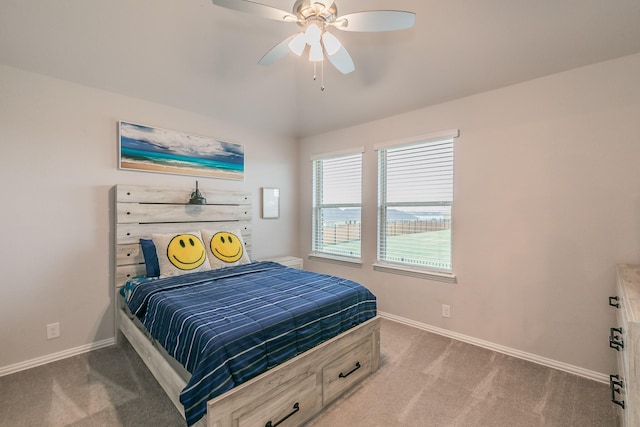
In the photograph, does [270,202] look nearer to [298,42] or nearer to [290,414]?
[298,42]

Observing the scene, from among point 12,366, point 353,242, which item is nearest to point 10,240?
point 12,366

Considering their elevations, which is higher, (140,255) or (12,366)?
(140,255)

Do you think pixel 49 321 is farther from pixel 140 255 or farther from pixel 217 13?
pixel 217 13

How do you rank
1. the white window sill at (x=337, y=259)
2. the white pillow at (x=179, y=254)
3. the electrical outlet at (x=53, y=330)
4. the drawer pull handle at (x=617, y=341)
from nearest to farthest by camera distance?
1. the drawer pull handle at (x=617, y=341)
2. the electrical outlet at (x=53, y=330)
3. the white pillow at (x=179, y=254)
4. the white window sill at (x=337, y=259)

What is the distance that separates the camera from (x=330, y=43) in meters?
1.86

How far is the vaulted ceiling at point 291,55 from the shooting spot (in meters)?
2.00

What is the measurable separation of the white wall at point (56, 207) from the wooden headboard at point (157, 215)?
0.47 feet

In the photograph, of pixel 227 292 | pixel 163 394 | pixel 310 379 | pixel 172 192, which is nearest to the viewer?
pixel 310 379

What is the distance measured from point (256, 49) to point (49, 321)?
3049 millimetres

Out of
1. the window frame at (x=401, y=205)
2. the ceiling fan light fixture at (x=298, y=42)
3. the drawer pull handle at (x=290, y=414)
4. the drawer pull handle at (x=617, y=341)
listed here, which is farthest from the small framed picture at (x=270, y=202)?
the drawer pull handle at (x=617, y=341)

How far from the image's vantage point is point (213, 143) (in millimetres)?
3412

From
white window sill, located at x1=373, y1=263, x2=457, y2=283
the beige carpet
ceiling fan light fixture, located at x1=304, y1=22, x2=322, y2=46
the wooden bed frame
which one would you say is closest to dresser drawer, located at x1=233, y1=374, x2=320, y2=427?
the wooden bed frame

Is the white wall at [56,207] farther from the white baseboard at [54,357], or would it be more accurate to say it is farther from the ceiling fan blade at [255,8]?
the ceiling fan blade at [255,8]

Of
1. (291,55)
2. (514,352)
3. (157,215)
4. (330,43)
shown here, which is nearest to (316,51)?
(330,43)
